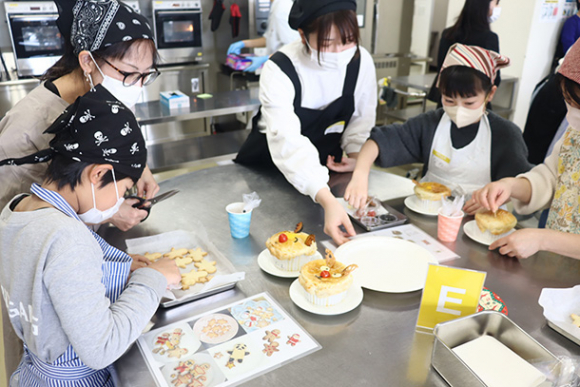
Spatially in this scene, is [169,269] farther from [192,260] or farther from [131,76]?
[131,76]

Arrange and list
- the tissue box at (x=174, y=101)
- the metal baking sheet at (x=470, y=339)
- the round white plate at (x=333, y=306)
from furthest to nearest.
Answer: the tissue box at (x=174, y=101) < the round white plate at (x=333, y=306) < the metal baking sheet at (x=470, y=339)

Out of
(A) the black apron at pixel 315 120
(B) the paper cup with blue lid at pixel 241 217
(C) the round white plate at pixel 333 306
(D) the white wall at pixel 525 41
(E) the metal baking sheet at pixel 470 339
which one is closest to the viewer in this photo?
(E) the metal baking sheet at pixel 470 339

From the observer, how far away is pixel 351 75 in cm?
198

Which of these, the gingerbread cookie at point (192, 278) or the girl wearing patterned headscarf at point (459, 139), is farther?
the girl wearing patterned headscarf at point (459, 139)

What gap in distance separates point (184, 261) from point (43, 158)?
1.51ft

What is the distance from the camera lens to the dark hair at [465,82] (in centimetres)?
174

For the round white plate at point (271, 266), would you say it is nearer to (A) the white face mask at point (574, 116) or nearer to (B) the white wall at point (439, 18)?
(A) the white face mask at point (574, 116)

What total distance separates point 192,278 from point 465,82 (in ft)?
4.25

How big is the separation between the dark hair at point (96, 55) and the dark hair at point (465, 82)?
113cm

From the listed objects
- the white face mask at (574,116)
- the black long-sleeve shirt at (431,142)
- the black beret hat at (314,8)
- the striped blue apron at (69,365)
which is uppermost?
the black beret hat at (314,8)

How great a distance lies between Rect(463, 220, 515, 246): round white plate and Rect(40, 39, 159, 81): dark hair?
1.21m

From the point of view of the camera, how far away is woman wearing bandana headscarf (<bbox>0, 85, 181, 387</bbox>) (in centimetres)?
89

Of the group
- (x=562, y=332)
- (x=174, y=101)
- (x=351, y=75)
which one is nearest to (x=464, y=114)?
(x=351, y=75)

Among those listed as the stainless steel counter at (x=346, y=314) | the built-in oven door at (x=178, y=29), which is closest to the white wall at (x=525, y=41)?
the built-in oven door at (x=178, y=29)
